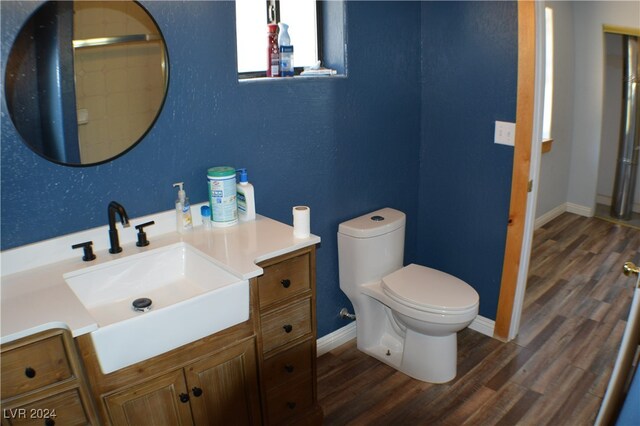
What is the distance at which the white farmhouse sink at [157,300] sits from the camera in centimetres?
138

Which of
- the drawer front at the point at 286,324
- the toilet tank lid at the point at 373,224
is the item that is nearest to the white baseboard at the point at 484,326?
the toilet tank lid at the point at 373,224

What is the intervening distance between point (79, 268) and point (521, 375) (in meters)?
2.05

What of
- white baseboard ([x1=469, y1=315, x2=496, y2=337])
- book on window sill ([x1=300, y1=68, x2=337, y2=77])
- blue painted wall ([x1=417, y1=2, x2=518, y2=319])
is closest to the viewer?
book on window sill ([x1=300, y1=68, x2=337, y2=77])

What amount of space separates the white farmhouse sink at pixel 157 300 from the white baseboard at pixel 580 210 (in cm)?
402

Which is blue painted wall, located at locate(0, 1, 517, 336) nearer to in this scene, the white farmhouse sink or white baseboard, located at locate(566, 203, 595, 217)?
the white farmhouse sink

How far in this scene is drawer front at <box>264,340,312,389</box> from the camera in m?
1.87

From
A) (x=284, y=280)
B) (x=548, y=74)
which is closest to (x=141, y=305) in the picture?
(x=284, y=280)

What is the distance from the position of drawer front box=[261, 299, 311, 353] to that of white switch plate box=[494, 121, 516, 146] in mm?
1310

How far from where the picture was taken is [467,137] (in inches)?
104

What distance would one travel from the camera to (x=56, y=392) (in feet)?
4.41

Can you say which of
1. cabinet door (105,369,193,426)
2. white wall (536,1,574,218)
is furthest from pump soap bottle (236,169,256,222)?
white wall (536,1,574,218)

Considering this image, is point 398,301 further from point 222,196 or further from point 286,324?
point 222,196

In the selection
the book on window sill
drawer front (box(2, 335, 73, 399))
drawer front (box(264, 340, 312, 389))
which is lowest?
drawer front (box(264, 340, 312, 389))

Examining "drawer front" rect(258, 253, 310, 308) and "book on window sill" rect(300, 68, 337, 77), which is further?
"book on window sill" rect(300, 68, 337, 77)
